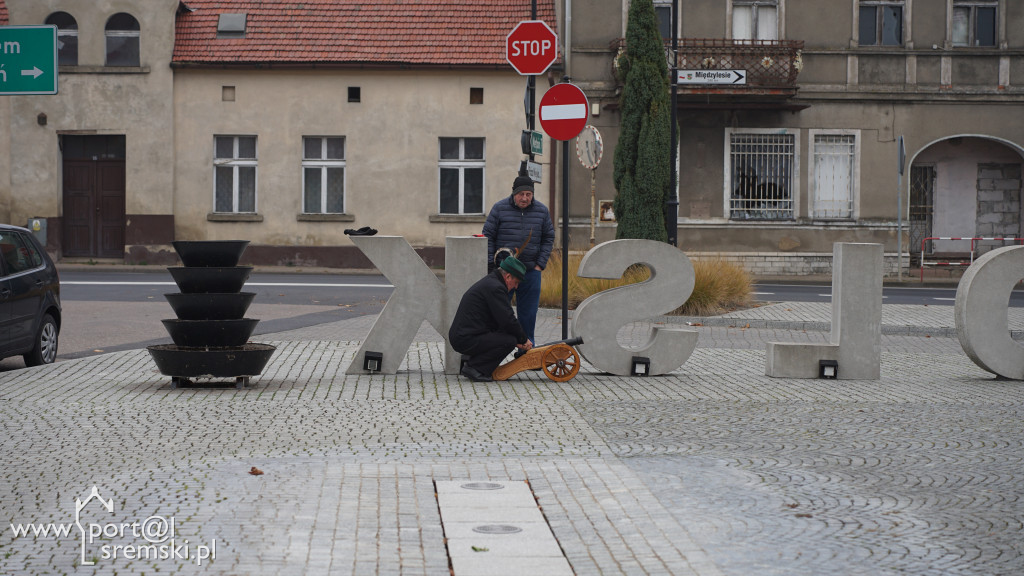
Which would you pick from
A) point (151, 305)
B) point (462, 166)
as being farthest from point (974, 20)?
point (151, 305)

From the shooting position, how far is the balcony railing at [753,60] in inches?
1109

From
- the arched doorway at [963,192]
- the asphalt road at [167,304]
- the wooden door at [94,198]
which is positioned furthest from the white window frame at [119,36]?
the arched doorway at [963,192]

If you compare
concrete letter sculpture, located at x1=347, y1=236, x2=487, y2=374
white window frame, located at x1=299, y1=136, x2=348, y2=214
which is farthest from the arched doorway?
concrete letter sculpture, located at x1=347, y1=236, x2=487, y2=374

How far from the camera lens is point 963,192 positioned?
99.4 feet

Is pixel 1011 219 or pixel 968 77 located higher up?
pixel 968 77

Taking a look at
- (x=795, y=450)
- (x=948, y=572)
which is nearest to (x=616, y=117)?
(x=795, y=450)

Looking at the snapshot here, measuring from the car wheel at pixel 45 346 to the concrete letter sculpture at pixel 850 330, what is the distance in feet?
23.9

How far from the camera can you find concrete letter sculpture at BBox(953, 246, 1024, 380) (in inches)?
428

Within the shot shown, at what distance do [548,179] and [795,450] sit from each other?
74.3 ft

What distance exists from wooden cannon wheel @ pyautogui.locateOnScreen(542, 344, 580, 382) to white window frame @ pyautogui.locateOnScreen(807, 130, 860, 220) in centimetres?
2047

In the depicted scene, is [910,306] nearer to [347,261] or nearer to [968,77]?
[968,77]

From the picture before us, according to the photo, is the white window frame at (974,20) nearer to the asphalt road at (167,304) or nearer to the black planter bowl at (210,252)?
the asphalt road at (167,304)

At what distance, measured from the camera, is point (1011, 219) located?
30.1m

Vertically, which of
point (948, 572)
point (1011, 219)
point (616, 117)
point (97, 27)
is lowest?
point (948, 572)
